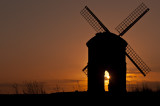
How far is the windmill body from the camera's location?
1991 cm

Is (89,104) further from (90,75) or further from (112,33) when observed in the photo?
(112,33)

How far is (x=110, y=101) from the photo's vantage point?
17609mm

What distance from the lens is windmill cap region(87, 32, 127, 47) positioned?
65.7 ft

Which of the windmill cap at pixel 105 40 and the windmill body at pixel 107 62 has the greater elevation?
the windmill cap at pixel 105 40

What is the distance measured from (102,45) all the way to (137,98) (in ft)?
14.8

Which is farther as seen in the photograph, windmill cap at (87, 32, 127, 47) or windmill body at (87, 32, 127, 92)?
windmill cap at (87, 32, 127, 47)

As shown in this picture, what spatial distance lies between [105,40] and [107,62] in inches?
56.0

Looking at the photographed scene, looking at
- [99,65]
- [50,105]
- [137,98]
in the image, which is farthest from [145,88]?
[50,105]

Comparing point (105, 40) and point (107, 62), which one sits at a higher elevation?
point (105, 40)

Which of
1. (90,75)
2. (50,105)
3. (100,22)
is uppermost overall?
(100,22)

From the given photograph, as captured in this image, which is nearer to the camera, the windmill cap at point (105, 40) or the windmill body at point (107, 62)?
the windmill body at point (107, 62)

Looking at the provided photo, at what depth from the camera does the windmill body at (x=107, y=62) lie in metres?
19.9

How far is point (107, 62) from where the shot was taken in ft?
65.6

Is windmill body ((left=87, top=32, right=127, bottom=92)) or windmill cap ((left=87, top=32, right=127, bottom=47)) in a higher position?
windmill cap ((left=87, top=32, right=127, bottom=47))
